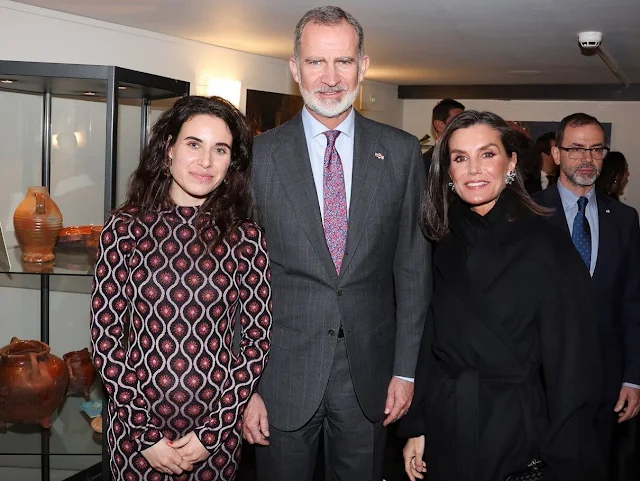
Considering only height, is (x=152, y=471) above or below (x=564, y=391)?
below

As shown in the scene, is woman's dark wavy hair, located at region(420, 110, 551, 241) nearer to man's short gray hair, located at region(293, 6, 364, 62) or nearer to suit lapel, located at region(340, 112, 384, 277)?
suit lapel, located at region(340, 112, 384, 277)

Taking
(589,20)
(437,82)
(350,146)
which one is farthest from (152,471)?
(437,82)

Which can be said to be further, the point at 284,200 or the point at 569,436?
the point at 284,200

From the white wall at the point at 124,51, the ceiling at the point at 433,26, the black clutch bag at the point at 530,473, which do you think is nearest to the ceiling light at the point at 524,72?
the ceiling at the point at 433,26

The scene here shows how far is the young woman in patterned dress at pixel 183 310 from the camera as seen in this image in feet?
7.50

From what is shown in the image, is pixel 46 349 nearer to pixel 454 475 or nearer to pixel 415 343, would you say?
pixel 415 343

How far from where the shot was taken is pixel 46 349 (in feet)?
11.4

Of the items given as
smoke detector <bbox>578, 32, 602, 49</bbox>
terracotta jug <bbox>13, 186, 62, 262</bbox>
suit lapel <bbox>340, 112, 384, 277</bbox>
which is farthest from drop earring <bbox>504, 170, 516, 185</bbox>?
smoke detector <bbox>578, 32, 602, 49</bbox>

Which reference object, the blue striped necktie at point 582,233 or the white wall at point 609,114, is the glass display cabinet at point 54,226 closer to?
the blue striped necktie at point 582,233

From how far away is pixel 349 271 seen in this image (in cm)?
251

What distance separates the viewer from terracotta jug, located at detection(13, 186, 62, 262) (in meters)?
3.41

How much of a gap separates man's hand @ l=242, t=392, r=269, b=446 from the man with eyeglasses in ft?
5.20

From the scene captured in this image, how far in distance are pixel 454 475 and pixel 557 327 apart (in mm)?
546

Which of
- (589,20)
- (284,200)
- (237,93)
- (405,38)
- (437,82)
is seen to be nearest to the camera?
(284,200)
